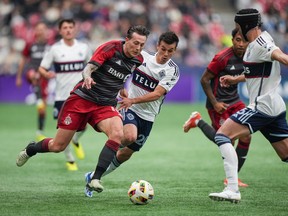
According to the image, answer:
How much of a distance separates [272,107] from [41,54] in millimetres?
10220

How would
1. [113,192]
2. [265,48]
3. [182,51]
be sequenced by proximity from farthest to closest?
[182,51] < [113,192] < [265,48]

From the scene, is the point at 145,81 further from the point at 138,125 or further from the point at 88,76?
the point at 88,76

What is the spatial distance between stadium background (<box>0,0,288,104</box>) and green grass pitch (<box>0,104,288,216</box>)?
7.53 m

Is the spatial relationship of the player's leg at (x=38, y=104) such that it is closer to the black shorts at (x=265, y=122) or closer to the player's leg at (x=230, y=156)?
the player's leg at (x=230, y=156)

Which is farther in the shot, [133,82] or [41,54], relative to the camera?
→ [41,54]

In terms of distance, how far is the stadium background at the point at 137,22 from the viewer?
25.9m

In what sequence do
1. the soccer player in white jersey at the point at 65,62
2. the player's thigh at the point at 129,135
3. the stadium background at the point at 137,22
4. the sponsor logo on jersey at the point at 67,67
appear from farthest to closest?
the stadium background at the point at 137,22
the sponsor logo on jersey at the point at 67,67
the soccer player in white jersey at the point at 65,62
the player's thigh at the point at 129,135

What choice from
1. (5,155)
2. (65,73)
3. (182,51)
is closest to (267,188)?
(65,73)

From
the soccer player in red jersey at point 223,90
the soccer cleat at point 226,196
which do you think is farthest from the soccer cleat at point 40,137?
the soccer cleat at point 226,196

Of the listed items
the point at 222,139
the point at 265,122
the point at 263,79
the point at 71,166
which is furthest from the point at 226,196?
the point at 71,166

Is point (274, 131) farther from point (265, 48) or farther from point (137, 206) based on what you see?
point (137, 206)

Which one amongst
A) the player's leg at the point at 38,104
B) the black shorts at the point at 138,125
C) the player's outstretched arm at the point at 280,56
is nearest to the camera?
the player's outstretched arm at the point at 280,56

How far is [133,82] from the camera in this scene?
10703mm

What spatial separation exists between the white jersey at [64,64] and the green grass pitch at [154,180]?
1.45 metres
